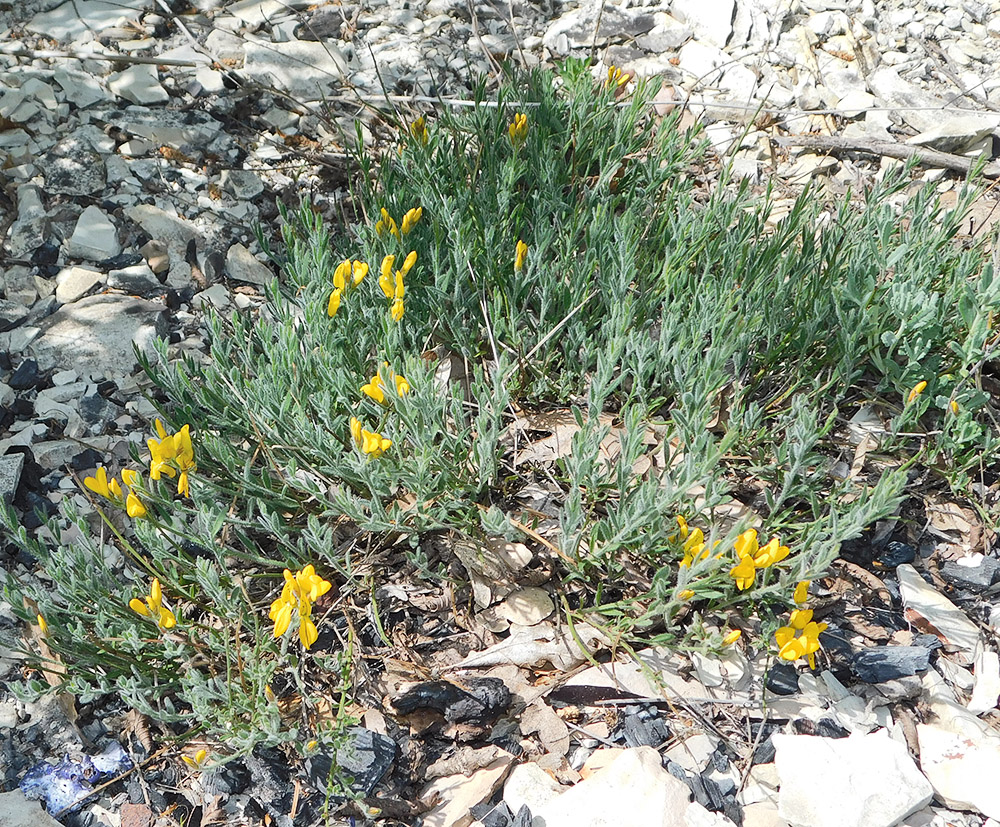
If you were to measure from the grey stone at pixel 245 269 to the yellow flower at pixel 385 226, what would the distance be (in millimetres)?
788

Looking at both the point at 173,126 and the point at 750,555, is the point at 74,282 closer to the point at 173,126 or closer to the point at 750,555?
the point at 173,126

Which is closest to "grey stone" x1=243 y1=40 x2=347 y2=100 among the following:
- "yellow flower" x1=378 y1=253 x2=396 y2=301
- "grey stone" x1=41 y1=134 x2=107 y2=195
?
"grey stone" x1=41 y1=134 x2=107 y2=195

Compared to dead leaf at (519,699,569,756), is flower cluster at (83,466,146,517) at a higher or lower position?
higher

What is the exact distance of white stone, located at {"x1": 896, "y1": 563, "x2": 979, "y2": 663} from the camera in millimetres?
2555

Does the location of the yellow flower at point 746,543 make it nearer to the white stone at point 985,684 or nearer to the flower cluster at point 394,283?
the white stone at point 985,684

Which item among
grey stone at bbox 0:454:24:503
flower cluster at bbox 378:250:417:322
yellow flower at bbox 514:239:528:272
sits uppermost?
flower cluster at bbox 378:250:417:322

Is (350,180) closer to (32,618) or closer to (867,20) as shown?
(32,618)

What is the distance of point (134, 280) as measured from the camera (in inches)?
138

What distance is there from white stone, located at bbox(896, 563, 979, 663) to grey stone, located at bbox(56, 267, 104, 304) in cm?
305

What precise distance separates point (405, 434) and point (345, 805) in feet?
3.26

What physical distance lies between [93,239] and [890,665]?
3.21 m

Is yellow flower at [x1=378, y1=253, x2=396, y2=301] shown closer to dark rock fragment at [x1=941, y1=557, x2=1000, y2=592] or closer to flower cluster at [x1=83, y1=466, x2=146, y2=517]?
flower cluster at [x1=83, y1=466, x2=146, y2=517]

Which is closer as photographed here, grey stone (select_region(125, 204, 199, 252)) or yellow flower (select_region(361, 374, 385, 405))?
yellow flower (select_region(361, 374, 385, 405))

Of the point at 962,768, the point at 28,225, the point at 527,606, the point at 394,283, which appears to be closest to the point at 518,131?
the point at 394,283
